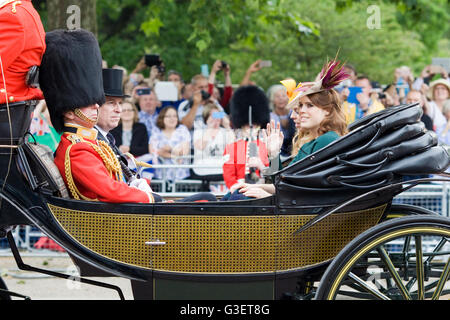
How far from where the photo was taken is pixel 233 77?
52.2 ft

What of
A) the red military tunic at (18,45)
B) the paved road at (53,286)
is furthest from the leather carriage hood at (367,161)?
the paved road at (53,286)

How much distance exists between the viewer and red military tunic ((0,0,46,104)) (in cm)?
402

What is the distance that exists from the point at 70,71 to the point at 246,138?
3.27m

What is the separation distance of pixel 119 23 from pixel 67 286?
34.4ft

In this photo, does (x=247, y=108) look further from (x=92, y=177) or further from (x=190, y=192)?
(x=92, y=177)

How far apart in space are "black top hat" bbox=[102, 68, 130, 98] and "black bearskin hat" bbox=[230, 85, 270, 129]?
2.73 m

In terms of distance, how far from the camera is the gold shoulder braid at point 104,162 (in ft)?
14.1

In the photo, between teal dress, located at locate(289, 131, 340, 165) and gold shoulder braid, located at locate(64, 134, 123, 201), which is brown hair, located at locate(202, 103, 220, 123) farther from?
gold shoulder braid, located at locate(64, 134, 123, 201)

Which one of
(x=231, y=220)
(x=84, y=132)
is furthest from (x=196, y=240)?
(x=84, y=132)

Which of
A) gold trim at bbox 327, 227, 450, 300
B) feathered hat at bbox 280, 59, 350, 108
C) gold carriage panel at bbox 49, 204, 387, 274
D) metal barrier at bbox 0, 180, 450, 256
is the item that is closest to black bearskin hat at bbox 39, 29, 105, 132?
gold carriage panel at bbox 49, 204, 387, 274

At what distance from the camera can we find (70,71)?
4.27 metres

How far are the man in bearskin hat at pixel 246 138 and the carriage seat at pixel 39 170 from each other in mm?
2066

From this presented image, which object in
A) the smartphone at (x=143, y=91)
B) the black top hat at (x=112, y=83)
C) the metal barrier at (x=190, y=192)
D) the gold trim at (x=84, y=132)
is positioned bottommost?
the metal barrier at (x=190, y=192)

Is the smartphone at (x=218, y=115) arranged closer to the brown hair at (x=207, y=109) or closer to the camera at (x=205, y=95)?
the brown hair at (x=207, y=109)
